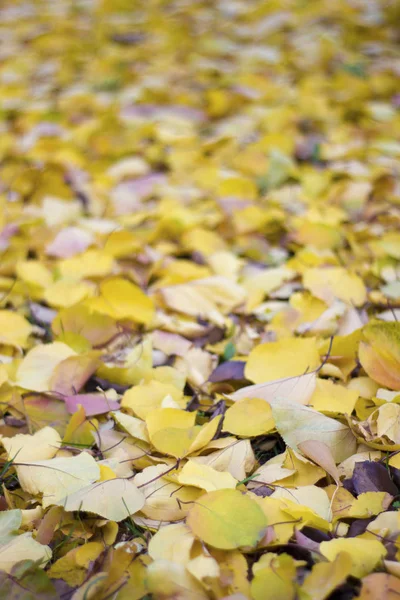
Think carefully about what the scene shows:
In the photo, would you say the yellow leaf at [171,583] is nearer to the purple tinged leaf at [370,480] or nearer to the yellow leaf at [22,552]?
the yellow leaf at [22,552]

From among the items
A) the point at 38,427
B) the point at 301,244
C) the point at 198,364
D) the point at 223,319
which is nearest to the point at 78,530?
the point at 38,427

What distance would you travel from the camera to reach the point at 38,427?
890 mm

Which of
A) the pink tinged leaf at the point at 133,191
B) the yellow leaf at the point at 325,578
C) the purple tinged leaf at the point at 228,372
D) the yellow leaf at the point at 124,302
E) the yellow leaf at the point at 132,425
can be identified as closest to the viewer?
the yellow leaf at the point at 325,578

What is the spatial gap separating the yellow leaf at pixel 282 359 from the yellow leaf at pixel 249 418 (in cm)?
7

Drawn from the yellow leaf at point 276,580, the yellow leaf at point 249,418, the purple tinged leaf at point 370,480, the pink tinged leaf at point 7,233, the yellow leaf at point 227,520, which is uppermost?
the pink tinged leaf at point 7,233

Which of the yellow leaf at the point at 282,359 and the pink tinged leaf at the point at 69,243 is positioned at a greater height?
the pink tinged leaf at the point at 69,243

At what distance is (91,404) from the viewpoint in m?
0.90

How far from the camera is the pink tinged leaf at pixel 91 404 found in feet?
2.92

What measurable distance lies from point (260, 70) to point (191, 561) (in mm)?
2054

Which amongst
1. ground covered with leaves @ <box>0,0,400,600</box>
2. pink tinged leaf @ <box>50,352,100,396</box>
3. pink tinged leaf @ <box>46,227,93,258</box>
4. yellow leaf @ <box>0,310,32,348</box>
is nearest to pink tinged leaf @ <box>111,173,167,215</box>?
ground covered with leaves @ <box>0,0,400,600</box>

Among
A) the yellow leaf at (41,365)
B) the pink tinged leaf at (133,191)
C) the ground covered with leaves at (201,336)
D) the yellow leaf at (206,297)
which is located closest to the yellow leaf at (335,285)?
the ground covered with leaves at (201,336)

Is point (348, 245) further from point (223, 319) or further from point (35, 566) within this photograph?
point (35, 566)

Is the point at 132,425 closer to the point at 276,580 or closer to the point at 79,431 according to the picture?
the point at 79,431

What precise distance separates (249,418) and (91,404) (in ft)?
0.84
